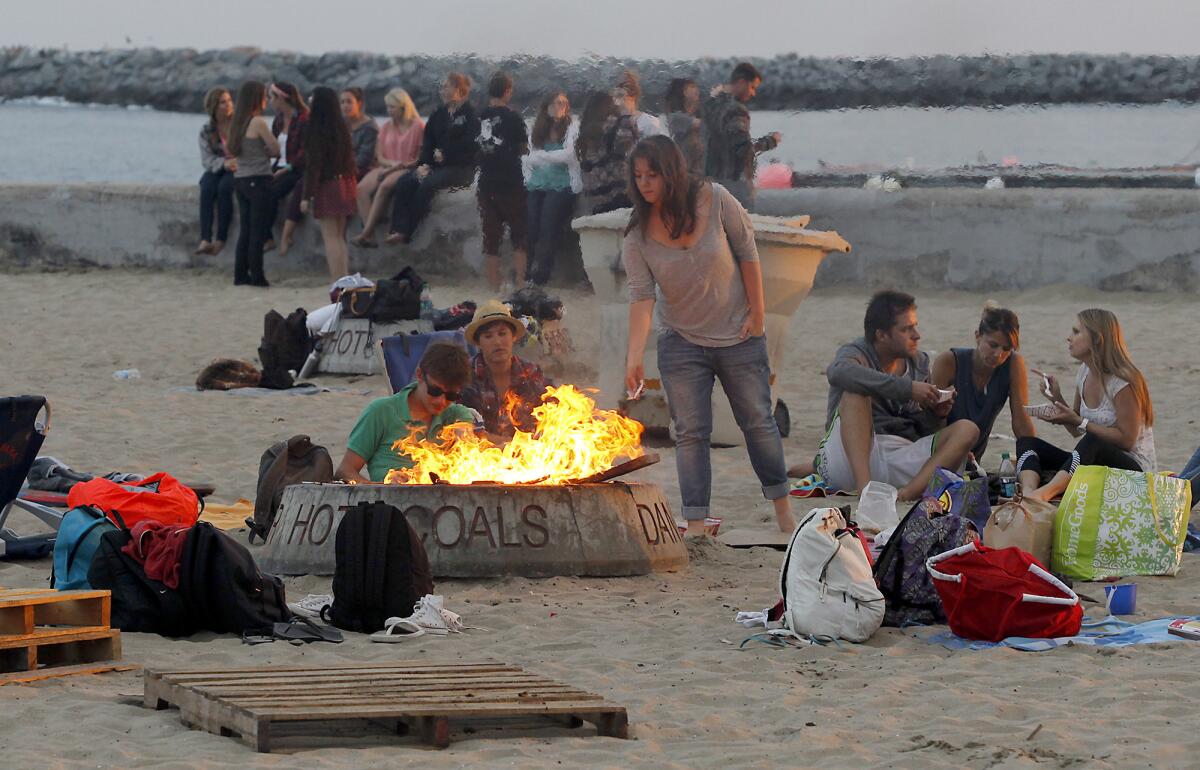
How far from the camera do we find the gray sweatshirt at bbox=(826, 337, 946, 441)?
9.34 m

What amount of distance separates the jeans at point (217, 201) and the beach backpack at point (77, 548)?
1135cm

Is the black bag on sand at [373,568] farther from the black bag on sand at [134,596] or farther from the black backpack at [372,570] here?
the black bag on sand at [134,596]

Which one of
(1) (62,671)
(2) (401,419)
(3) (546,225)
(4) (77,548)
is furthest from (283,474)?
Answer: (3) (546,225)

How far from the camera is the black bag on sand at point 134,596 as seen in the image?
659cm

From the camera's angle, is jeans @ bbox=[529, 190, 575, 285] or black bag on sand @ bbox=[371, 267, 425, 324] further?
Answer: jeans @ bbox=[529, 190, 575, 285]

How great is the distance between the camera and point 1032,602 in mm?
6414

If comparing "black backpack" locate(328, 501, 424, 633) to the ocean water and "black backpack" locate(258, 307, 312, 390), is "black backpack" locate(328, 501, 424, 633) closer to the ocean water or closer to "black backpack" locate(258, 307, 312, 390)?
"black backpack" locate(258, 307, 312, 390)

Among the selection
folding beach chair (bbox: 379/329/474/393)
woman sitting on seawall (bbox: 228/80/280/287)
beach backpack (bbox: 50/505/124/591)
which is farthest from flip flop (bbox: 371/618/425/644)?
woman sitting on seawall (bbox: 228/80/280/287)

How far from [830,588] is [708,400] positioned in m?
2.07

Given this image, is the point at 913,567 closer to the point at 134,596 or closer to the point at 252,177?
the point at 134,596

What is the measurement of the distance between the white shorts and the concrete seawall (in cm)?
765

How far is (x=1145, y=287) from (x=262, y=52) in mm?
64516

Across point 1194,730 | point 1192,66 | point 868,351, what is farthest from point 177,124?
point 1194,730

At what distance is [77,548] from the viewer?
6777 millimetres
